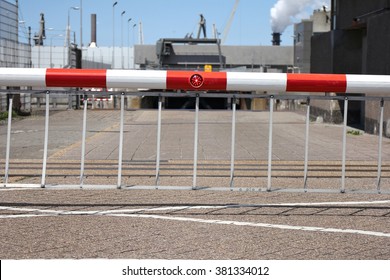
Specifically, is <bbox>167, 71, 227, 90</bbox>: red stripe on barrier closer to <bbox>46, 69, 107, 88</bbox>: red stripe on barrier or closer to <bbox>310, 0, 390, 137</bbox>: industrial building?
<bbox>46, 69, 107, 88</bbox>: red stripe on barrier

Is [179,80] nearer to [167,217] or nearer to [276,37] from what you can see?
[167,217]

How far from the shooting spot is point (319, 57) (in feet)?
100

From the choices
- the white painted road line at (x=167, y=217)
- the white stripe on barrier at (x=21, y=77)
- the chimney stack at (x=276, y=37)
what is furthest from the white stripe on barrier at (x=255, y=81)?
the chimney stack at (x=276, y=37)

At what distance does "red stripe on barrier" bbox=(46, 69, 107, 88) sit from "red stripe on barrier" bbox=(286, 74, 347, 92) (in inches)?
79.6

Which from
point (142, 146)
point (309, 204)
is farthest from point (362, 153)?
point (309, 204)

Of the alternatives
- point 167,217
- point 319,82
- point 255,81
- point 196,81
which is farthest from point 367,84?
point 167,217

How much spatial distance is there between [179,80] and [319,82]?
1.50m

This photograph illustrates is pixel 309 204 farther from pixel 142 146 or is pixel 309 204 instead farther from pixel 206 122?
pixel 206 122

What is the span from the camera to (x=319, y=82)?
24.3 ft

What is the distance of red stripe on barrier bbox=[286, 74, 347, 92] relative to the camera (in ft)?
24.3

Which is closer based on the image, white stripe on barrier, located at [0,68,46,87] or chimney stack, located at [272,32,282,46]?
white stripe on barrier, located at [0,68,46,87]

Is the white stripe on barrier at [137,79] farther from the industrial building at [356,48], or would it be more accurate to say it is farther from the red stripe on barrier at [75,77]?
the industrial building at [356,48]

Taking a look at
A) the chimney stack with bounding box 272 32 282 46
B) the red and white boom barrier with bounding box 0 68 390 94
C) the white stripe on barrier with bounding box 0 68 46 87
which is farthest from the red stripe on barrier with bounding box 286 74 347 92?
the chimney stack with bounding box 272 32 282 46

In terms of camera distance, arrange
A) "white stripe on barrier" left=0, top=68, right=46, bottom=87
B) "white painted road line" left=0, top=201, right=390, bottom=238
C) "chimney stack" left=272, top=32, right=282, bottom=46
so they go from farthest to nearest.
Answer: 1. "chimney stack" left=272, top=32, right=282, bottom=46
2. "white stripe on barrier" left=0, top=68, right=46, bottom=87
3. "white painted road line" left=0, top=201, right=390, bottom=238
